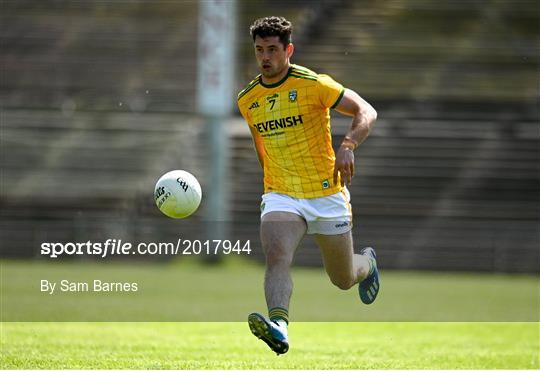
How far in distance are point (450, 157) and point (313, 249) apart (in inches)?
154

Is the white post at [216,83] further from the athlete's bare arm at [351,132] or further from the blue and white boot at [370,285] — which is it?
the athlete's bare arm at [351,132]

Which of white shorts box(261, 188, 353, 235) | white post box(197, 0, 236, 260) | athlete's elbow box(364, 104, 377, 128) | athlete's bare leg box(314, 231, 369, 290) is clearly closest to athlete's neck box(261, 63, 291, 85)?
athlete's elbow box(364, 104, 377, 128)

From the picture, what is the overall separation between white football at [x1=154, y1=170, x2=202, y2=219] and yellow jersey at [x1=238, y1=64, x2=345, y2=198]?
0.48 m

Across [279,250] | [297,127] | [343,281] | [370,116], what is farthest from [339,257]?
[370,116]

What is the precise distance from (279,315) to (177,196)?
4.02 ft

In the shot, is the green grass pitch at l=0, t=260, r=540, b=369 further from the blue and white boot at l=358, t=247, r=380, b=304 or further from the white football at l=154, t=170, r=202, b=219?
the white football at l=154, t=170, r=202, b=219

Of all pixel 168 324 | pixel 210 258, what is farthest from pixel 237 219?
pixel 168 324

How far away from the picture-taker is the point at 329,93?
20.9 ft

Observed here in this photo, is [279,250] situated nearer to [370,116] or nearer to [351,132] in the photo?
[351,132]

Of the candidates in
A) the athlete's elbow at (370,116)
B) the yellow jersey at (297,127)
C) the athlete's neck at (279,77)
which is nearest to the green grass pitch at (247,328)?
the yellow jersey at (297,127)

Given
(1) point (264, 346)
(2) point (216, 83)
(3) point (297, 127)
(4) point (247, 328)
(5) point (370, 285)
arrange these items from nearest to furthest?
(3) point (297, 127)
(5) point (370, 285)
(1) point (264, 346)
(4) point (247, 328)
(2) point (216, 83)

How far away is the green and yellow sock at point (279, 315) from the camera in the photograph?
229 inches

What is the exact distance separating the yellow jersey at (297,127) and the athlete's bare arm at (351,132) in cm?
7

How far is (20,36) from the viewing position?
2459cm
